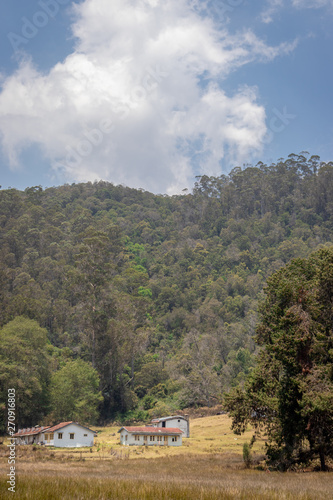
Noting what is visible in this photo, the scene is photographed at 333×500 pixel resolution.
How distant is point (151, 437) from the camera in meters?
47.6

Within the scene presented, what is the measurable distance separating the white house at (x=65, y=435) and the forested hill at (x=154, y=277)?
220 inches

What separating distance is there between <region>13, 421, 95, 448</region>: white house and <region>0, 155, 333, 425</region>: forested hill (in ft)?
18.4

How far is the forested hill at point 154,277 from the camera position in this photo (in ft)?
229

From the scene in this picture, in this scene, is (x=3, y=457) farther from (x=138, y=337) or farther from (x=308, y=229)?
(x=308, y=229)

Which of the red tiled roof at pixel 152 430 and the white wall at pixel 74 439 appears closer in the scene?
the white wall at pixel 74 439

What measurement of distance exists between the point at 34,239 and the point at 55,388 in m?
50.8

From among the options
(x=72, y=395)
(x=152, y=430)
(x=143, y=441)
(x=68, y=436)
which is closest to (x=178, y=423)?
(x=152, y=430)

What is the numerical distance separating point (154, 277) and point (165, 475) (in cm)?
8703

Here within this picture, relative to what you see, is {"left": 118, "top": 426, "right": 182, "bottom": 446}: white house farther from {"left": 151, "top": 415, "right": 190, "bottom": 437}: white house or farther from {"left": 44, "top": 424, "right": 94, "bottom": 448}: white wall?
{"left": 151, "top": 415, "right": 190, "bottom": 437}: white house

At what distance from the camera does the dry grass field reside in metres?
9.92

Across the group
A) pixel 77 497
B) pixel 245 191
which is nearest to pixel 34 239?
pixel 245 191

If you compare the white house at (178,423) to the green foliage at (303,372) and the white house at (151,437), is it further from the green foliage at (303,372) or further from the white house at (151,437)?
the green foliage at (303,372)

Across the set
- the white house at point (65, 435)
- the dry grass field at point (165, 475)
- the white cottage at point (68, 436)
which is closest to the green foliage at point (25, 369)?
the white house at point (65, 435)

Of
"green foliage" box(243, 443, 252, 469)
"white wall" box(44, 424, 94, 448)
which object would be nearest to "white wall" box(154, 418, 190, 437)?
"white wall" box(44, 424, 94, 448)
